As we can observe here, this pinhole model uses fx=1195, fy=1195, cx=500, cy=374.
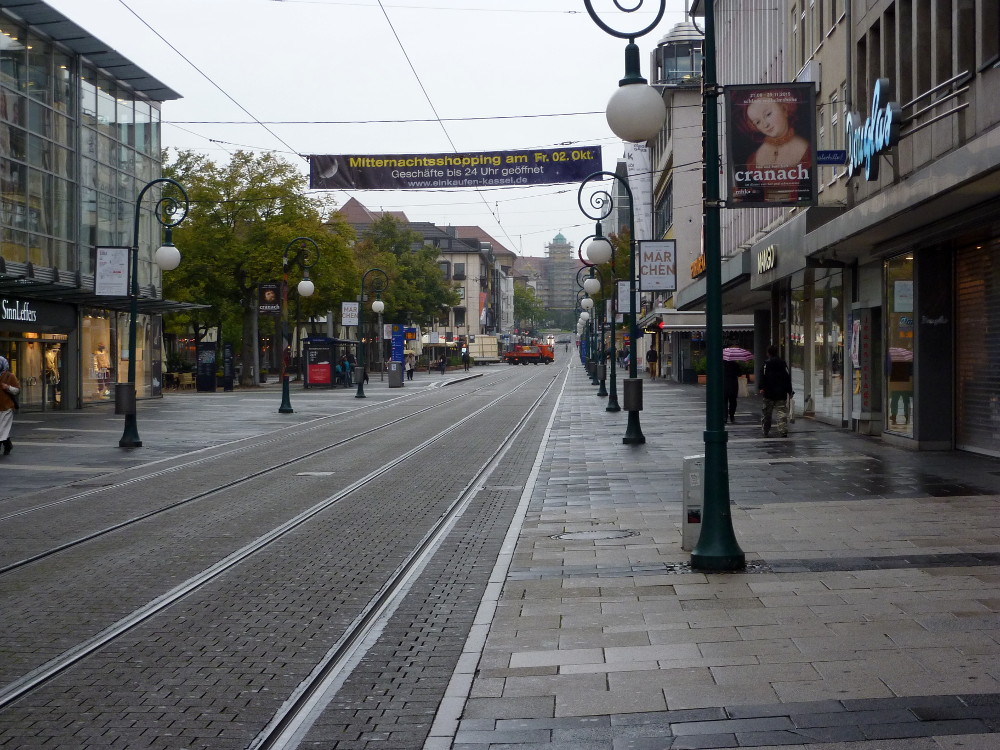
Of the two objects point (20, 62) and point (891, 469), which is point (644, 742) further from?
point (20, 62)

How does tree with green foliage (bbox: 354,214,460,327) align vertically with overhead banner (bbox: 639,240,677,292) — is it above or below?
above

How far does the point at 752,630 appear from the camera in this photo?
704 centimetres

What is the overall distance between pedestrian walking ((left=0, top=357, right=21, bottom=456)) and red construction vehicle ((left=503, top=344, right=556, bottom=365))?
109205 millimetres

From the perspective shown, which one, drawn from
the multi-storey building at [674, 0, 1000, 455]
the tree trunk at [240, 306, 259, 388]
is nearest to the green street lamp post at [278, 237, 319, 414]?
the tree trunk at [240, 306, 259, 388]

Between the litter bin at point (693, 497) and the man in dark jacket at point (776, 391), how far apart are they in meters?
12.7

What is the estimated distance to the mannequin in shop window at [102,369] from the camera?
39.9 m

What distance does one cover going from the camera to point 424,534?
1161 centimetres

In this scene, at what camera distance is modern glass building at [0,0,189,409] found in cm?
3322

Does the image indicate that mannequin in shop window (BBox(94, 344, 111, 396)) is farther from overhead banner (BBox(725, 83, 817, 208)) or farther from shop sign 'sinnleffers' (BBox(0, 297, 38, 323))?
overhead banner (BBox(725, 83, 817, 208))

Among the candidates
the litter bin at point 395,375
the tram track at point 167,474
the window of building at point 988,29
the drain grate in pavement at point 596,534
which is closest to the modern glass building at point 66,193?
the tram track at point 167,474

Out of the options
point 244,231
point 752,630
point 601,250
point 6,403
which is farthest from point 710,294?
point 244,231

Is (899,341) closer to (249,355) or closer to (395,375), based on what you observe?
(395,375)

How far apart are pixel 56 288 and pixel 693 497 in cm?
2634

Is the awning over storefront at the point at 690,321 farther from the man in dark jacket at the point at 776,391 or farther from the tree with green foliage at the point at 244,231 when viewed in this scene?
the man in dark jacket at the point at 776,391
